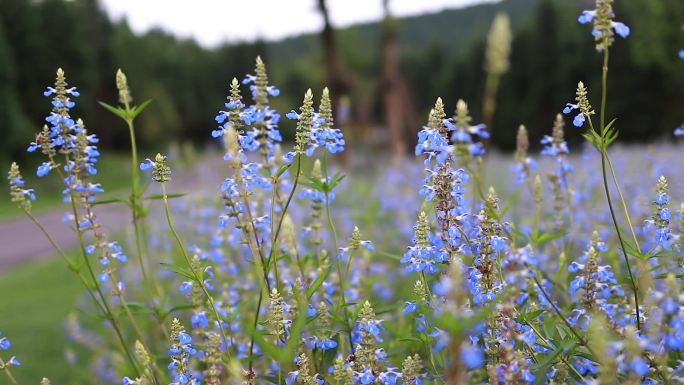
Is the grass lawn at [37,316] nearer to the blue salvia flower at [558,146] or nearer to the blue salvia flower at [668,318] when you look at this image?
the blue salvia flower at [558,146]

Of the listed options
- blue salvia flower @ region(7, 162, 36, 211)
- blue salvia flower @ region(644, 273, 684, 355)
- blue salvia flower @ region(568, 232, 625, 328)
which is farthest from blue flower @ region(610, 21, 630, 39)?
blue salvia flower @ region(7, 162, 36, 211)

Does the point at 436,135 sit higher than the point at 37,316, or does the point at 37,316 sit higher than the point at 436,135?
the point at 436,135

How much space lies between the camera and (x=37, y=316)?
30.1 feet

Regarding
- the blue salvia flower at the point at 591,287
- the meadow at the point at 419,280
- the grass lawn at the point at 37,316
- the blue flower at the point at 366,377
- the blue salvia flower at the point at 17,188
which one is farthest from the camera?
the grass lawn at the point at 37,316

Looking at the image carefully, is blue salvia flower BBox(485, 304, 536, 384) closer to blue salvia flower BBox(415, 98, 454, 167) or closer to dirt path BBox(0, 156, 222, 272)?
blue salvia flower BBox(415, 98, 454, 167)

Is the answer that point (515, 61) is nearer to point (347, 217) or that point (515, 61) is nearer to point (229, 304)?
point (347, 217)

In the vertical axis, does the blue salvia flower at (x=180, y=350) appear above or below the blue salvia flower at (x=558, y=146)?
below

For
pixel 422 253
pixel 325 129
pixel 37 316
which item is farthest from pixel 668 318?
pixel 37 316

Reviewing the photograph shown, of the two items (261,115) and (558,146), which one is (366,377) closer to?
(261,115)

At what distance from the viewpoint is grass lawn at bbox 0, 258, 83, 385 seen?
22.6 feet

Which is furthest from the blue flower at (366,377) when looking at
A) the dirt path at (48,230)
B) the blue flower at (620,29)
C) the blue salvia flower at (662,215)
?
the dirt path at (48,230)

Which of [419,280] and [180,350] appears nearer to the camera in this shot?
[180,350]

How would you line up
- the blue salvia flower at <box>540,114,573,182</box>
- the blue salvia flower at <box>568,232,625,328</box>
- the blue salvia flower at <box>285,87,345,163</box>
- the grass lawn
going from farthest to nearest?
the grass lawn
the blue salvia flower at <box>540,114,573,182</box>
the blue salvia flower at <box>285,87,345,163</box>
the blue salvia flower at <box>568,232,625,328</box>

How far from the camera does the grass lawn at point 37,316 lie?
688cm
